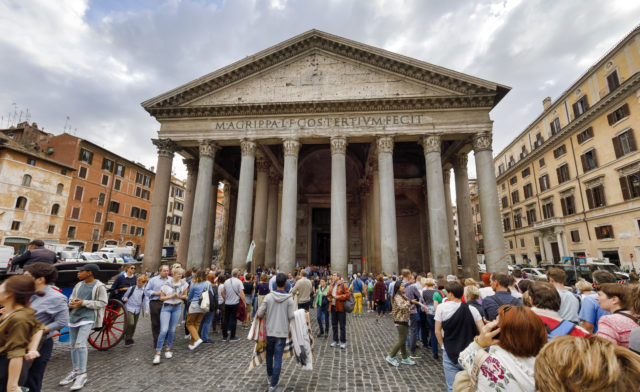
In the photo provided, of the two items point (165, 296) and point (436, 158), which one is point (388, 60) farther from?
point (165, 296)

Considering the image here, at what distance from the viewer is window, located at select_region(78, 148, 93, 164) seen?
28.6 meters

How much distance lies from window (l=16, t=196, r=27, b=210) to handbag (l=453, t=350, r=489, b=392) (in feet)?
114

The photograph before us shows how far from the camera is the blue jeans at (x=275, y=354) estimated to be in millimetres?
3883

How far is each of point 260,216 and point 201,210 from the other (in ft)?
11.5

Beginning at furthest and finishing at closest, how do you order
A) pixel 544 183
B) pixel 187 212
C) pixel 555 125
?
pixel 544 183 < pixel 555 125 < pixel 187 212

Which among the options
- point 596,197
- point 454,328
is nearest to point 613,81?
point 596,197

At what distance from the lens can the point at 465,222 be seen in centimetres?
1647

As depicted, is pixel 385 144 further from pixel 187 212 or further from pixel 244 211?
pixel 187 212

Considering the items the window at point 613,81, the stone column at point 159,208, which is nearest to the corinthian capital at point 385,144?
the stone column at point 159,208

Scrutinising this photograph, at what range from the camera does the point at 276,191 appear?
20.1m

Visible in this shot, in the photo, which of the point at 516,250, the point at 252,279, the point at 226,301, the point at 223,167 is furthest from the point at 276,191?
the point at 516,250

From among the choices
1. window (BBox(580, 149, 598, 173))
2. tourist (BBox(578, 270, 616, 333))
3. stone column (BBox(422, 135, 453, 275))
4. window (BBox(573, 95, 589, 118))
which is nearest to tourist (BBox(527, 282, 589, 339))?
tourist (BBox(578, 270, 616, 333))

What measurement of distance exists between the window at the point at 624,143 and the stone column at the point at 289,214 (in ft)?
74.2

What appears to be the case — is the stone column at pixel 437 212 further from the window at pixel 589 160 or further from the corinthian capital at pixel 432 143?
the window at pixel 589 160
